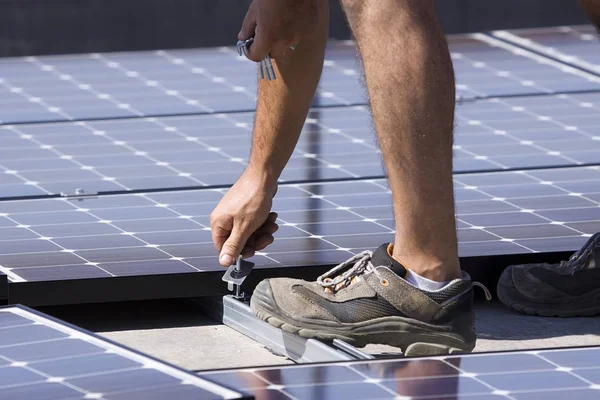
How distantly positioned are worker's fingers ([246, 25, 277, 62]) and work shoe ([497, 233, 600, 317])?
2.77 ft

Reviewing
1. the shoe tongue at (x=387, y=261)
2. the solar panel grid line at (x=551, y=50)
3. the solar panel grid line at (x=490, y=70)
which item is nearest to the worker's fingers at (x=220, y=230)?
the shoe tongue at (x=387, y=261)

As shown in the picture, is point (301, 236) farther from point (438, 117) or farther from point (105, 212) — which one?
point (438, 117)

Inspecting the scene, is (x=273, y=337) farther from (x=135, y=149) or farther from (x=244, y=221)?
(x=135, y=149)

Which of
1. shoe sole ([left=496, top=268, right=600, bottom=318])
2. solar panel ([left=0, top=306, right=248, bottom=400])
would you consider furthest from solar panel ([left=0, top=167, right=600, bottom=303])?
solar panel ([left=0, top=306, right=248, bottom=400])

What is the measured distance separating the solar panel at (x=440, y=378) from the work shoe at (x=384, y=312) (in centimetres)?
30

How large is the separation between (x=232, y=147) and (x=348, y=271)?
197 centimetres

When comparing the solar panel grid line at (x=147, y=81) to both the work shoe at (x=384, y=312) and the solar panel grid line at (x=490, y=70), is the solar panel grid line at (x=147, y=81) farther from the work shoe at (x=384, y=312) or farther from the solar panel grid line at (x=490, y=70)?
the work shoe at (x=384, y=312)

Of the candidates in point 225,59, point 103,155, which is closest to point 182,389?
point 103,155

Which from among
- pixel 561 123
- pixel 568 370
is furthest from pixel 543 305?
pixel 561 123

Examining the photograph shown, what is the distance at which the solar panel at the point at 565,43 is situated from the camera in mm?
7293

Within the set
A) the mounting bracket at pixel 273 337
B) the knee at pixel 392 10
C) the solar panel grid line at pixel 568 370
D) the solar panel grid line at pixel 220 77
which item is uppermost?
the knee at pixel 392 10

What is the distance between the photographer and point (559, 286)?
3936 millimetres

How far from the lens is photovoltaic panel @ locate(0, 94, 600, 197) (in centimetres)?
502

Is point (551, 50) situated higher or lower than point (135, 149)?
higher
